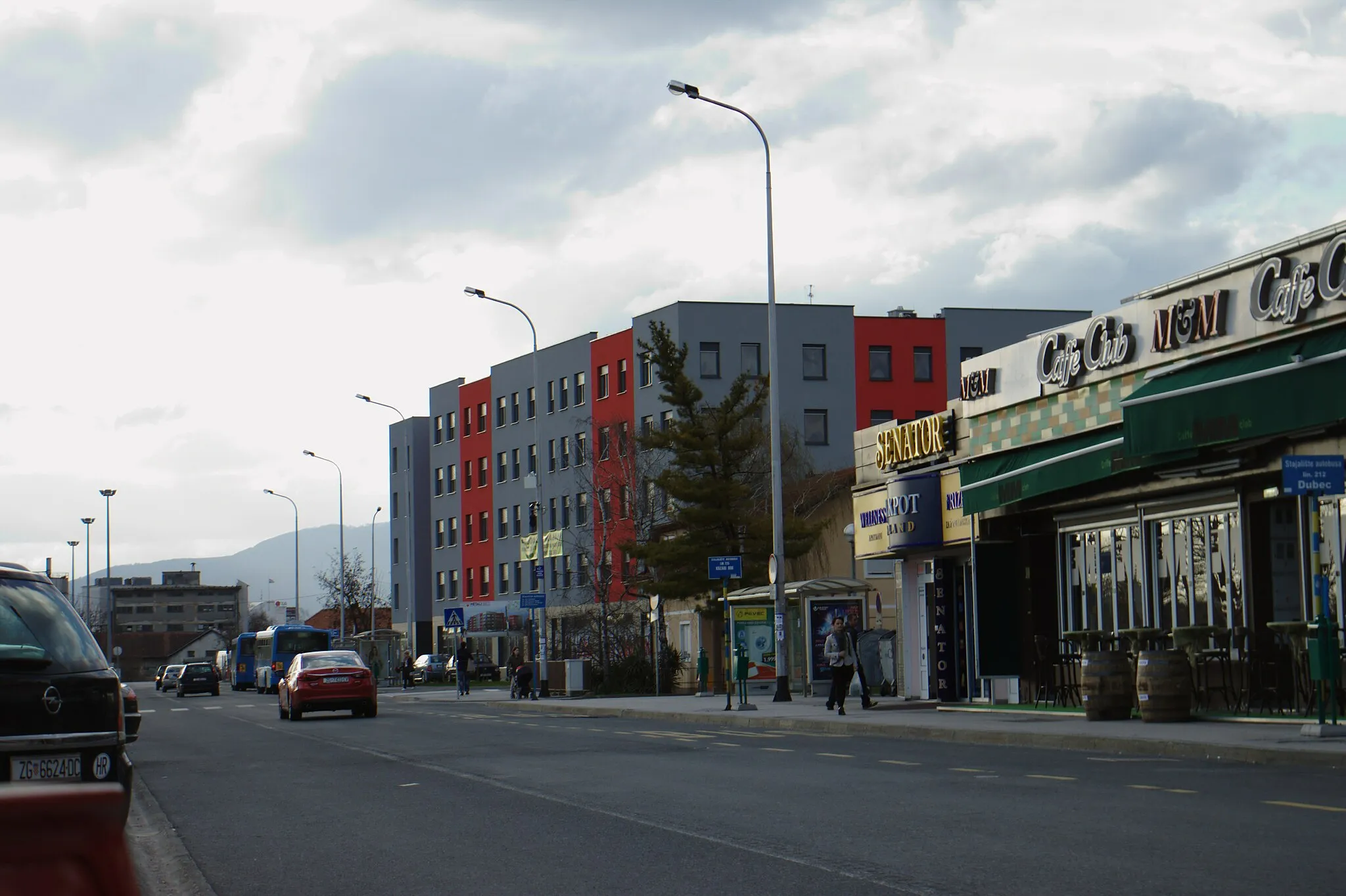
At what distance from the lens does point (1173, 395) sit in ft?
71.8

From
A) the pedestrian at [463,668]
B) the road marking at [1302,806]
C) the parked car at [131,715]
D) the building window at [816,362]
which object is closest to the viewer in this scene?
the road marking at [1302,806]

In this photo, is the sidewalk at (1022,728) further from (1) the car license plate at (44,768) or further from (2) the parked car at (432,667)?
(2) the parked car at (432,667)

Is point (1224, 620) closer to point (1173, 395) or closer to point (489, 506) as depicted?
point (1173, 395)

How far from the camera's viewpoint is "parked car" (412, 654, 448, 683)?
285ft

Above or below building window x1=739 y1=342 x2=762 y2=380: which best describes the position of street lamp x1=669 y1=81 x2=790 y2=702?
below

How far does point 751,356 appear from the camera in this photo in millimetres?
77625

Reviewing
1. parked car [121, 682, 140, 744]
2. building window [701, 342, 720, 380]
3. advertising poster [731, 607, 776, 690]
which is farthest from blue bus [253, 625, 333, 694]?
parked car [121, 682, 140, 744]

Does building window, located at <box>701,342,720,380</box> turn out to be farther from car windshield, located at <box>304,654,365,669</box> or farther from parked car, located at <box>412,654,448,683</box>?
car windshield, located at <box>304,654,365,669</box>

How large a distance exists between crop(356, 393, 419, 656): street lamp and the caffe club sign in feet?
191

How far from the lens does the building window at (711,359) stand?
7681cm

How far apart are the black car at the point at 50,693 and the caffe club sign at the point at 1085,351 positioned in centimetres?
1896

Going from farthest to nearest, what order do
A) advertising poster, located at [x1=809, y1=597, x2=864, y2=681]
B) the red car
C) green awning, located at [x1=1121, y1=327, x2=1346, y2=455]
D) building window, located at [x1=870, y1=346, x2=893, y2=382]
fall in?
building window, located at [x1=870, y1=346, x2=893, y2=382] → advertising poster, located at [x1=809, y1=597, x2=864, y2=681] → the red car → green awning, located at [x1=1121, y1=327, x2=1346, y2=455]

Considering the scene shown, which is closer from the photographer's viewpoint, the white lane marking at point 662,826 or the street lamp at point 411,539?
the white lane marking at point 662,826

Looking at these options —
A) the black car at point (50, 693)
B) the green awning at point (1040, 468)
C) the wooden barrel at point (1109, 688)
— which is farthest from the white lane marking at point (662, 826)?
the green awning at point (1040, 468)
